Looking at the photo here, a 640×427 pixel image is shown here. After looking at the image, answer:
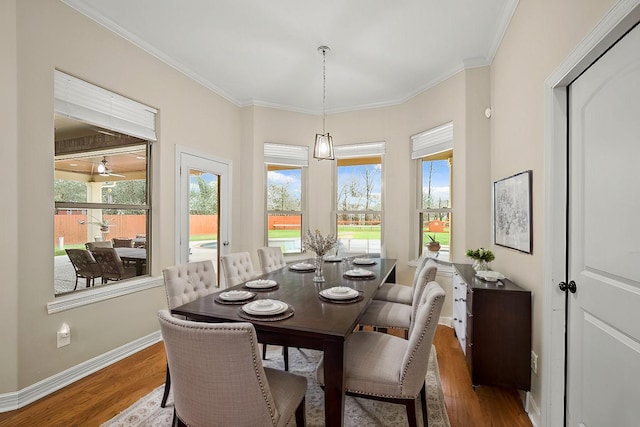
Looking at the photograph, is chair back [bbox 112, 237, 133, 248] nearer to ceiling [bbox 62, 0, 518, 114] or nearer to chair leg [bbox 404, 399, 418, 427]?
ceiling [bbox 62, 0, 518, 114]

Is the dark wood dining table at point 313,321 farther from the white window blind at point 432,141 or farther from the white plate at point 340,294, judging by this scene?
the white window blind at point 432,141

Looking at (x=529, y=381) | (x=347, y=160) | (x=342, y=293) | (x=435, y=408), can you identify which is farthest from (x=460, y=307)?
(x=347, y=160)

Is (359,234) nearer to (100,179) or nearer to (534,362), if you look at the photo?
(534,362)

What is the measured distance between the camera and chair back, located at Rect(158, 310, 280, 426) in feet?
3.94

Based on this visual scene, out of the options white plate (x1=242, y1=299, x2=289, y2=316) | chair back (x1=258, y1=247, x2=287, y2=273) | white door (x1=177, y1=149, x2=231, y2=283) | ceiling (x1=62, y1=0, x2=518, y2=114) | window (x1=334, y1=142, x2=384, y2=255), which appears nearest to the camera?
white plate (x1=242, y1=299, x2=289, y2=316)

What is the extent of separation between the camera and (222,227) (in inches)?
171

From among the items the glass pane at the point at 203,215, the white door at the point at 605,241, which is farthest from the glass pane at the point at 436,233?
the glass pane at the point at 203,215

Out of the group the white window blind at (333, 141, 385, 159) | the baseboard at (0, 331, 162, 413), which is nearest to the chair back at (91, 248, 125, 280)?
the baseboard at (0, 331, 162, 413)

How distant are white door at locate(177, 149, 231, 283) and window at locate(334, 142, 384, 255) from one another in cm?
179

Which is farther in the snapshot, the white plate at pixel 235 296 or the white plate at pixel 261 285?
the white plate at pixel 261 285

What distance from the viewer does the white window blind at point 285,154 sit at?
191 inches

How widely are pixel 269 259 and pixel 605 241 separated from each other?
9.55ft

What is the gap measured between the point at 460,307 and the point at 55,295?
137 inches

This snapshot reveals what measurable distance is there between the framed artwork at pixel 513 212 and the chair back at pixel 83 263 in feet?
11.8
